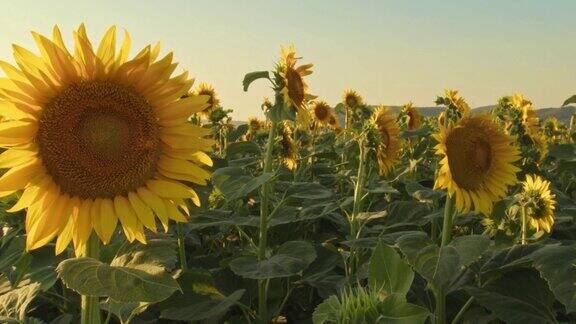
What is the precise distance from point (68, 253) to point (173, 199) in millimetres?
670

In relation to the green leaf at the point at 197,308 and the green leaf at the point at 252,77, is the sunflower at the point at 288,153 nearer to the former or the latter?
the green leaf at the point at 252,77

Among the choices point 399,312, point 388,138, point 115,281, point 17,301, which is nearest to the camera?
point 399,312

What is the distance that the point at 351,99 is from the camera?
1029 cm

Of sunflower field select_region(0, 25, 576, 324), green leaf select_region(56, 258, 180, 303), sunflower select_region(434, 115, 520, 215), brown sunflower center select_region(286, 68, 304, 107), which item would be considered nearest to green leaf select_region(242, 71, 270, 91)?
sunflower field select_region(0, 25, 576, 324)

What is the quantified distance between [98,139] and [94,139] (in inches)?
0.6

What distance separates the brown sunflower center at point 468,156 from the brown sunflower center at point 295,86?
1037 mm

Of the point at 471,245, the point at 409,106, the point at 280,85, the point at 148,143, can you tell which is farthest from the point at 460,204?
the point at 409,106

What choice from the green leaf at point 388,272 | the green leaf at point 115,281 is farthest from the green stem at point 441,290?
the green leaf at point 115,281

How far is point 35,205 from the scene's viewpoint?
7.07ft

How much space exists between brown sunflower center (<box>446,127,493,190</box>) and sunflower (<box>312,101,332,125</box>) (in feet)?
22.2

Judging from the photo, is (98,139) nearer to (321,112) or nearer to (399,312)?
(399,312)

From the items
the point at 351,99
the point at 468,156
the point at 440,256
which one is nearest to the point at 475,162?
the point at 468,156

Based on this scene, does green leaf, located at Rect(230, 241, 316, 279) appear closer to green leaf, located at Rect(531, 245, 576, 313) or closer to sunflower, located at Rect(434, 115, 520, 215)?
sunflower, located at Rect(434, 115, 520, 215)

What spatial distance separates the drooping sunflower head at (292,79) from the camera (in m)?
→ 3.85
